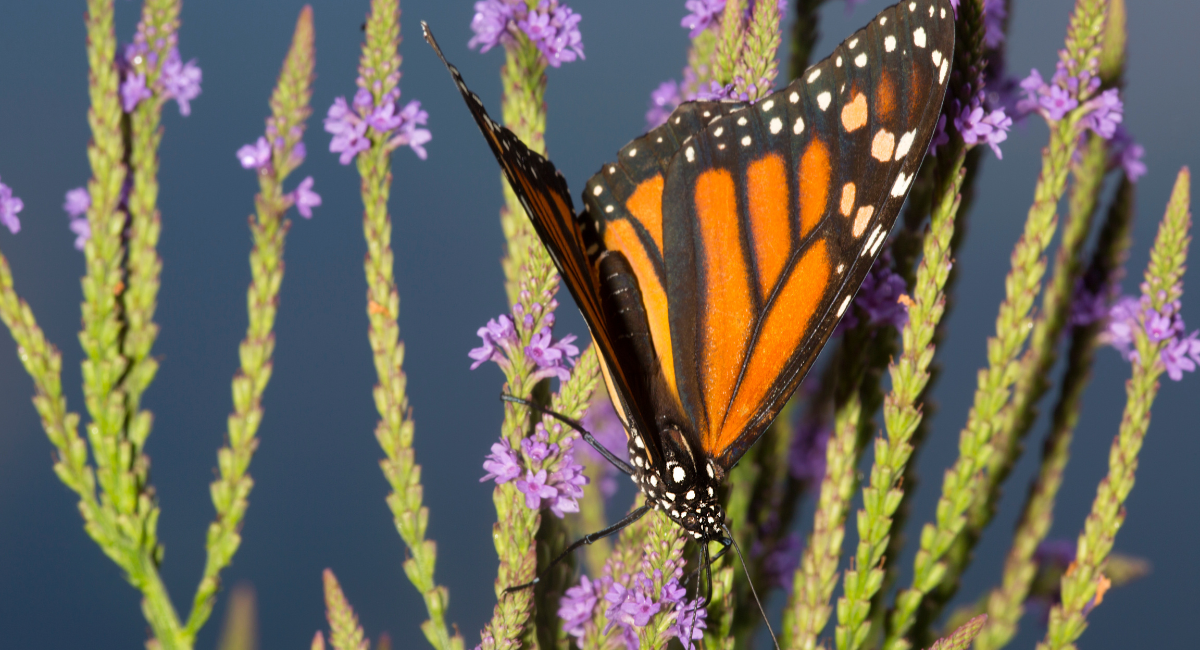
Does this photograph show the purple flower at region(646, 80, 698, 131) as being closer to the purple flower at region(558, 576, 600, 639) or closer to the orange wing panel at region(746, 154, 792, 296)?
the orange wing panel at region(746, 154, 792, 296)

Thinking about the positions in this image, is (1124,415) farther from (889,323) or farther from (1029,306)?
(889,323)

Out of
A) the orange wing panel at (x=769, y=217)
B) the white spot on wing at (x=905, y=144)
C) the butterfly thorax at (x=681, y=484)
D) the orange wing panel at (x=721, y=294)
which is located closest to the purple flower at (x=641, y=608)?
the butterfly thorax at (x=681, y=484)

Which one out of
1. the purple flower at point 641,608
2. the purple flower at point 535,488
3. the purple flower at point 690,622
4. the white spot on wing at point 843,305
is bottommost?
the purple flower at point 690,622

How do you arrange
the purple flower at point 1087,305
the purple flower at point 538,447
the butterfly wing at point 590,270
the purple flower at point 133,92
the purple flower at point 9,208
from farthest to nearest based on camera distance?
the purple flower at point 1087,305
the purple flower at point 133,92
the purple flower at point 9,208
the purple flower at point 538,447
the butterfly wing at point 590,270

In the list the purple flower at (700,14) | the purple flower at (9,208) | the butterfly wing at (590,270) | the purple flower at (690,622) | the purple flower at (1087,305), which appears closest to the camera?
the butterfly wing at (590,270)

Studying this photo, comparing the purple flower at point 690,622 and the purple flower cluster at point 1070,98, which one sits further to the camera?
the purple flower cluster at point 1070,98

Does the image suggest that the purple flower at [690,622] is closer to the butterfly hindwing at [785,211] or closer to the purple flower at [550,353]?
the butterfly hindwing at [785,211]

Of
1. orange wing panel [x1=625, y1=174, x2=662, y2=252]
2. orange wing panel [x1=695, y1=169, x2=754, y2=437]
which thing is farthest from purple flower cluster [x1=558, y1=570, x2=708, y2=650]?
orange wing panel [x1=625, y1=174, x2=662, y2=252]

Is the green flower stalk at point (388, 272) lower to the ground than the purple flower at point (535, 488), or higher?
higher
